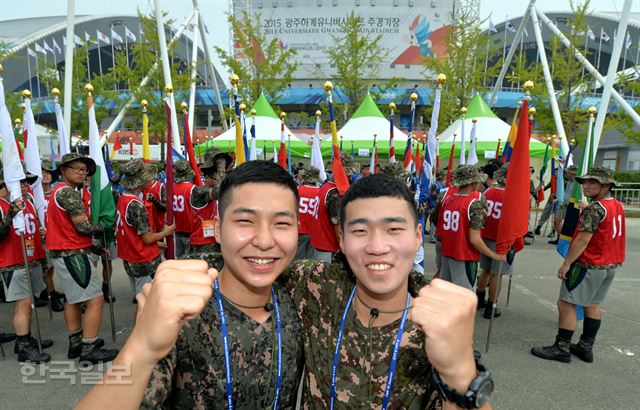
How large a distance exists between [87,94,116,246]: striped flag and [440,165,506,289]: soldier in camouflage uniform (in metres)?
4.21

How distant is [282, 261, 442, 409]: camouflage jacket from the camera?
154cm

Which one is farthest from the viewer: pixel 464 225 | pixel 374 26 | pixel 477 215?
pixel 374 26

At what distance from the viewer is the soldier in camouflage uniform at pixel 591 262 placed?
13.6ft

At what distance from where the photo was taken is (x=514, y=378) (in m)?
3.97

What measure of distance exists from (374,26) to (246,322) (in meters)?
41.9

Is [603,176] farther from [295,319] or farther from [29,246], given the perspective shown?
[29,246]

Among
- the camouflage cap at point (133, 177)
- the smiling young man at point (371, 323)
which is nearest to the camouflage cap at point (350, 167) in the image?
the camouflage cap at point (133, 177)

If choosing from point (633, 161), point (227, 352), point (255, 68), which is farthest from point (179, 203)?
point (633, 161)

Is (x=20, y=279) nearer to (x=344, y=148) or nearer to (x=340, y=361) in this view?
(x=340, y=361)

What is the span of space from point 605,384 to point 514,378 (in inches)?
34.7

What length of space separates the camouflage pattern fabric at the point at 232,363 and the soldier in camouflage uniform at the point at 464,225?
12.4ft

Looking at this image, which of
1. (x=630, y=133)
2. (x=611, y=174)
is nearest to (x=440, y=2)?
(x=630, y=133)

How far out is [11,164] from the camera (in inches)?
161

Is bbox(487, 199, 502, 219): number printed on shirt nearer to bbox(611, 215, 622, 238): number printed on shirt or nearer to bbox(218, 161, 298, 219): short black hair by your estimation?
bbox(611, 215, 622, 238): number printed on shirt
